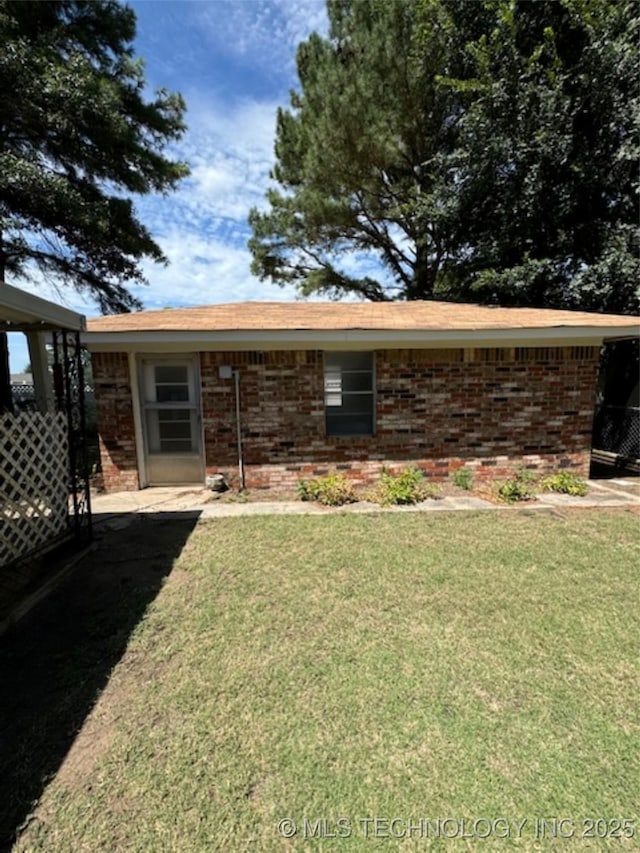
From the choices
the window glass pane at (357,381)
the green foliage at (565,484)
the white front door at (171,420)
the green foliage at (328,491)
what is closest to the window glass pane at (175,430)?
the white front door at (171,420)

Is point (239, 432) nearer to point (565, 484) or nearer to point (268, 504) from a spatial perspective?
point (268, 504)

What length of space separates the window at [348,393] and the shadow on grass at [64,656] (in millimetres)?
2979

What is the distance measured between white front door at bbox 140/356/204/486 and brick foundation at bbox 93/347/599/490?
0.26 metres

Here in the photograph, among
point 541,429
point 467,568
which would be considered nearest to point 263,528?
point 467,568

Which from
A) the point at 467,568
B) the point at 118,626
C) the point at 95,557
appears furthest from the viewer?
the point at 95,557

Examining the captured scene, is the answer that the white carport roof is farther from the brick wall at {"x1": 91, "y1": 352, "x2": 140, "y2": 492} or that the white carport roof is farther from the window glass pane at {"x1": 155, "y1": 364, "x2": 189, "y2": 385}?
the window glass pane at {"x1": 155, "y1": 364, "x2": 189, "y2": 385}

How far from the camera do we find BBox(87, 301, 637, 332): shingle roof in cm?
584

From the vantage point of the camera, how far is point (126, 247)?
9234mm

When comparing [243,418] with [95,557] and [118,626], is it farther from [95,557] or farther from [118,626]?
[118,626]

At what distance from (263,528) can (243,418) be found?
1901 millimetres

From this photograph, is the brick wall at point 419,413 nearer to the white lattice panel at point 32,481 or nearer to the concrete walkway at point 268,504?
the concrete walkway at point 268,504

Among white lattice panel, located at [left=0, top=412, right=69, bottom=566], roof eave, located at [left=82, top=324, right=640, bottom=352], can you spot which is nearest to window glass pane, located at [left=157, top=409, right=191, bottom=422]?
roof eave, located at [left=82, top=324, right=640, bottom=352]

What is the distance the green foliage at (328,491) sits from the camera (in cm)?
585

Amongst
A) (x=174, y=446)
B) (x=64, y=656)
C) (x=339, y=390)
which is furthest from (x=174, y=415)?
(x=64, y=656)
